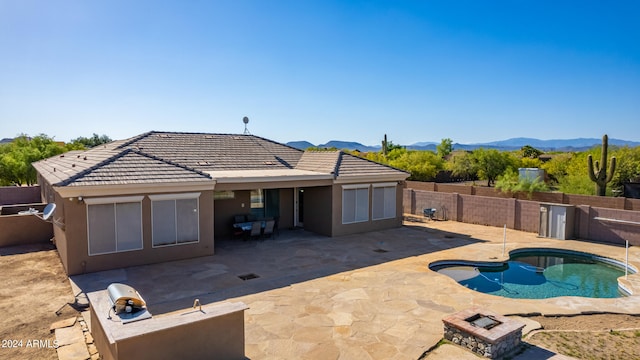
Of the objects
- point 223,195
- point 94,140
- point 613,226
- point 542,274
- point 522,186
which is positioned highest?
point 94,140

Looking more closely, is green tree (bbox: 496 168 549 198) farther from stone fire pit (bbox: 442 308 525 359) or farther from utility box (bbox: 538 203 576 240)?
stone fire pit (bbox: 442 308 525 359)

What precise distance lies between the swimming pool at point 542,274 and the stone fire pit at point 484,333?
4.44 m

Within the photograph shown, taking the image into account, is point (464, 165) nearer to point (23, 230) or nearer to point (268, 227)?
point (268, 227)

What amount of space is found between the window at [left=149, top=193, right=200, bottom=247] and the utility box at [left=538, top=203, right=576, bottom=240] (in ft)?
54.8

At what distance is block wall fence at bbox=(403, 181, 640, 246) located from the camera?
58.7 ft

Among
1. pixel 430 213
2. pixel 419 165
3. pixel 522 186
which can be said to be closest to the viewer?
pixel 522 186

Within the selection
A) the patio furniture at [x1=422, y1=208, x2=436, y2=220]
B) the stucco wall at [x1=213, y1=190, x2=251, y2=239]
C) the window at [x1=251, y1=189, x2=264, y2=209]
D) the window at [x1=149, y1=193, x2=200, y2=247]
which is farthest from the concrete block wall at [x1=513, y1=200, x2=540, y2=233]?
the window at [x1=149, y1=193, x2=200, y2=247]

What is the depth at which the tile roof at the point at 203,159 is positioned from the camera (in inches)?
593

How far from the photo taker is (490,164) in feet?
127

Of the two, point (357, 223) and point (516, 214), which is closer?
point (357, 223)

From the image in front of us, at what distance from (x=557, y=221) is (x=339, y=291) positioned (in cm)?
1355

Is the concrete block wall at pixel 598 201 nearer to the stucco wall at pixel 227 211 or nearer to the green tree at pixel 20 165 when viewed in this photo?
the stucco wall at pixel 227 211

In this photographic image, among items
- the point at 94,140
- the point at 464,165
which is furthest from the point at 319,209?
the point at 94,140

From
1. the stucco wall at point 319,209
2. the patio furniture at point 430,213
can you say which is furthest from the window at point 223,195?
the patio furniture at point 430,213
